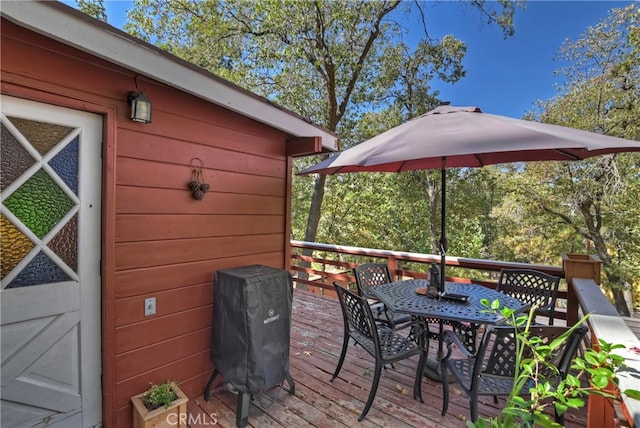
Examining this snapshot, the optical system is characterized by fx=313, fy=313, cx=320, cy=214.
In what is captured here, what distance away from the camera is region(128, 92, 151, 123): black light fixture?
1915 mm

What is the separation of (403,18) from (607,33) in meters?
5.05

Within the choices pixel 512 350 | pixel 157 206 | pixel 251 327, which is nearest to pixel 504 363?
pixel 512 350

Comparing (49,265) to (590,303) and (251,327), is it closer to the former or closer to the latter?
(251,327)

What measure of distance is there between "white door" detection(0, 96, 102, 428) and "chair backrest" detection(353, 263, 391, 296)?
213 cm

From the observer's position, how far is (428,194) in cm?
1016

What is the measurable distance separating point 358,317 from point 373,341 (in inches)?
8.8

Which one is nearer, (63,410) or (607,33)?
(63,410)

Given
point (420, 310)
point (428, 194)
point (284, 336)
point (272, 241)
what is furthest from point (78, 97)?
point (428, 194)

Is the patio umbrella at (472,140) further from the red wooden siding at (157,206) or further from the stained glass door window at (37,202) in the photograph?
the stained glass door window at (37,202)

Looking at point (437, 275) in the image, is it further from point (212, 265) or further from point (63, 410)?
point (63, 410)

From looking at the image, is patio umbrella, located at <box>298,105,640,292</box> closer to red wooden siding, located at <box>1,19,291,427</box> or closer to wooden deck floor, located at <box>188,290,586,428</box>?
red wooden siding, located at <box>1,19,291,427</box>

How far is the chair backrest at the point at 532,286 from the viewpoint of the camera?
2862mm

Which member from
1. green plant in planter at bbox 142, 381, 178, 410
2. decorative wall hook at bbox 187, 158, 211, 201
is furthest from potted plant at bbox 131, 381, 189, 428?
decorative wall hook at bbox 187, 158, 211, 201

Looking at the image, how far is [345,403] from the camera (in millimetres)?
2271
